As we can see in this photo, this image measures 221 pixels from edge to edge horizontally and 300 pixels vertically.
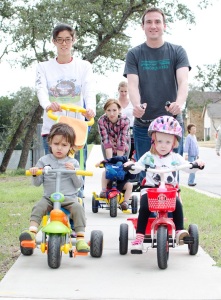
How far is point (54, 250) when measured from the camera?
5.30 metres

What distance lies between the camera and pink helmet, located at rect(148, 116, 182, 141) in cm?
582

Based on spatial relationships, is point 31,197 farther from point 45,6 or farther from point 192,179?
point 45,6

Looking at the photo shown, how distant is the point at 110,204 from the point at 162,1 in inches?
478

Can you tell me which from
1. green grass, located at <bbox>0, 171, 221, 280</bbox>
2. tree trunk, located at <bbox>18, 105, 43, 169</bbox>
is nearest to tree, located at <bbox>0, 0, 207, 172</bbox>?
tree trunk, located at <bbox>18, 105, 43, 169</bbox>

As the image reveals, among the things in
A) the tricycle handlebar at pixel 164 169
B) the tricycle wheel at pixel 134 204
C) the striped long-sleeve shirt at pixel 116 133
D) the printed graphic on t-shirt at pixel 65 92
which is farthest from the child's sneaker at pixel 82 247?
the striped long-sleeve shirt at pixel 116 133

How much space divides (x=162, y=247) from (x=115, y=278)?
1.54 ft

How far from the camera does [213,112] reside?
114 meters

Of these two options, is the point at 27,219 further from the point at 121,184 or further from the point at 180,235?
the point at 180,235

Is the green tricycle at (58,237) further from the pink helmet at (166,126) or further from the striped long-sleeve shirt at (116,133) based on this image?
the striped long-sleeve shirt at (116,133)

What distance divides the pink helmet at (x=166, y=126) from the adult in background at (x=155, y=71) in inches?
15.2

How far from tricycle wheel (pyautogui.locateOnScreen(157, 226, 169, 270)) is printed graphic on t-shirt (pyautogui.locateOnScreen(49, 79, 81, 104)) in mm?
2258

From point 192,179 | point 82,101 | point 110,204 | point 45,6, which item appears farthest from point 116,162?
point 45,6

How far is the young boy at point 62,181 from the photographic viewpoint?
5.80 meters

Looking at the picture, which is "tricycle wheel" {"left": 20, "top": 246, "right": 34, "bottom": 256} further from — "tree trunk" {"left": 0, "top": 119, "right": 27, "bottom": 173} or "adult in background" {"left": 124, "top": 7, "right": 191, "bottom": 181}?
"tree trunk" {"left": 0, "top": 119, "right": 27, "bottom": 173}
